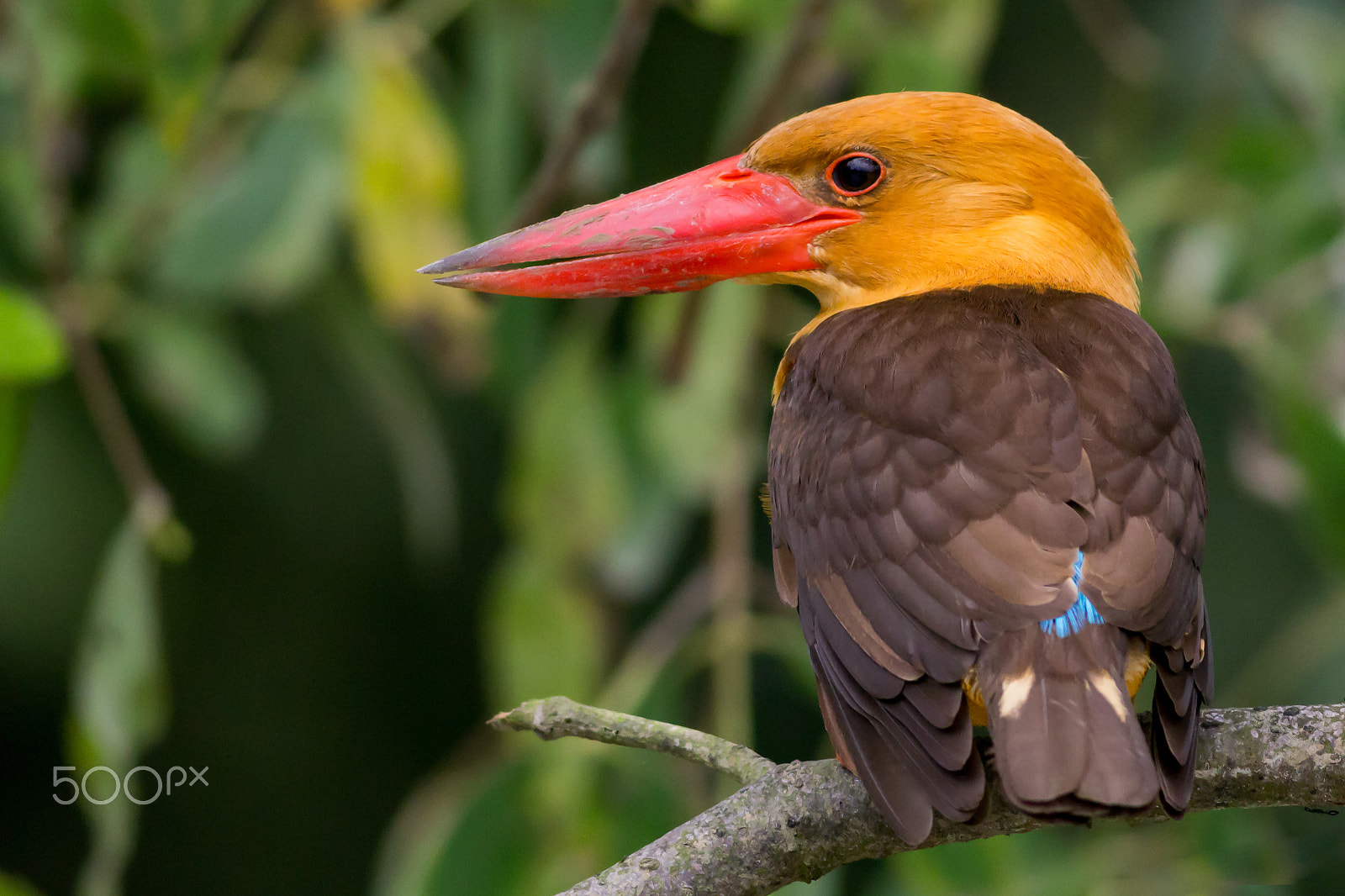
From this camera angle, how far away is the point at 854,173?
223cm

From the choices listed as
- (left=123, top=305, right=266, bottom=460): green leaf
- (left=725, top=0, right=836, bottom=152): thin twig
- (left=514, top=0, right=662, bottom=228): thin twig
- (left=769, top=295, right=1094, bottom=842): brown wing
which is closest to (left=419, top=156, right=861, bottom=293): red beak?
(left=514, top=0, right=662, bottom=228): thin twig

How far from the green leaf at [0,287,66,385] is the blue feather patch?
1402mm

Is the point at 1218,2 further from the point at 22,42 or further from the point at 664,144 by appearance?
the point at 22,42

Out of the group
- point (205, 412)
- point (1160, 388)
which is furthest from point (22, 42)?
point (1160, 388)

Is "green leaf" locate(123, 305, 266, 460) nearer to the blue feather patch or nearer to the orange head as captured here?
the orange head

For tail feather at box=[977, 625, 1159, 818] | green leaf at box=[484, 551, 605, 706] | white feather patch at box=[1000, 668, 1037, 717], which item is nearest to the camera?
tail feather at box=[977, 625, 1159, 818]

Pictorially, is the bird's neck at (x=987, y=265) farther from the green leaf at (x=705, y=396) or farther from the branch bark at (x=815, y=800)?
the branch bark at (x=815, y=800)

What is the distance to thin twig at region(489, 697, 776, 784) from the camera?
5.05 ft

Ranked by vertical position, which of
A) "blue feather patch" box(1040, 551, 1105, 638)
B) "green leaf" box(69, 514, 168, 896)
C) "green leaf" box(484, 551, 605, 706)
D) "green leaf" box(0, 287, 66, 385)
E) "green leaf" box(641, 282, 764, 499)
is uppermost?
"green leaf" box(0, 287, 66, 385)

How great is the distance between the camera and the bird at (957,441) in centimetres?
145

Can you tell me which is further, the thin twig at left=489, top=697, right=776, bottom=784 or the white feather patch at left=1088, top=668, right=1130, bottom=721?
the thin twig at left=489, top=697, right=776, bottom=784

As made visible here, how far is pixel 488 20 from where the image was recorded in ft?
9.60

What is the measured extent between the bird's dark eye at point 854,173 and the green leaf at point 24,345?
1.16 metres

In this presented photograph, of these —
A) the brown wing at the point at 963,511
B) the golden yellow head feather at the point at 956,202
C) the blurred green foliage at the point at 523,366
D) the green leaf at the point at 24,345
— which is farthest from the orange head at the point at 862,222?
the green leaf at the point at 24,345
